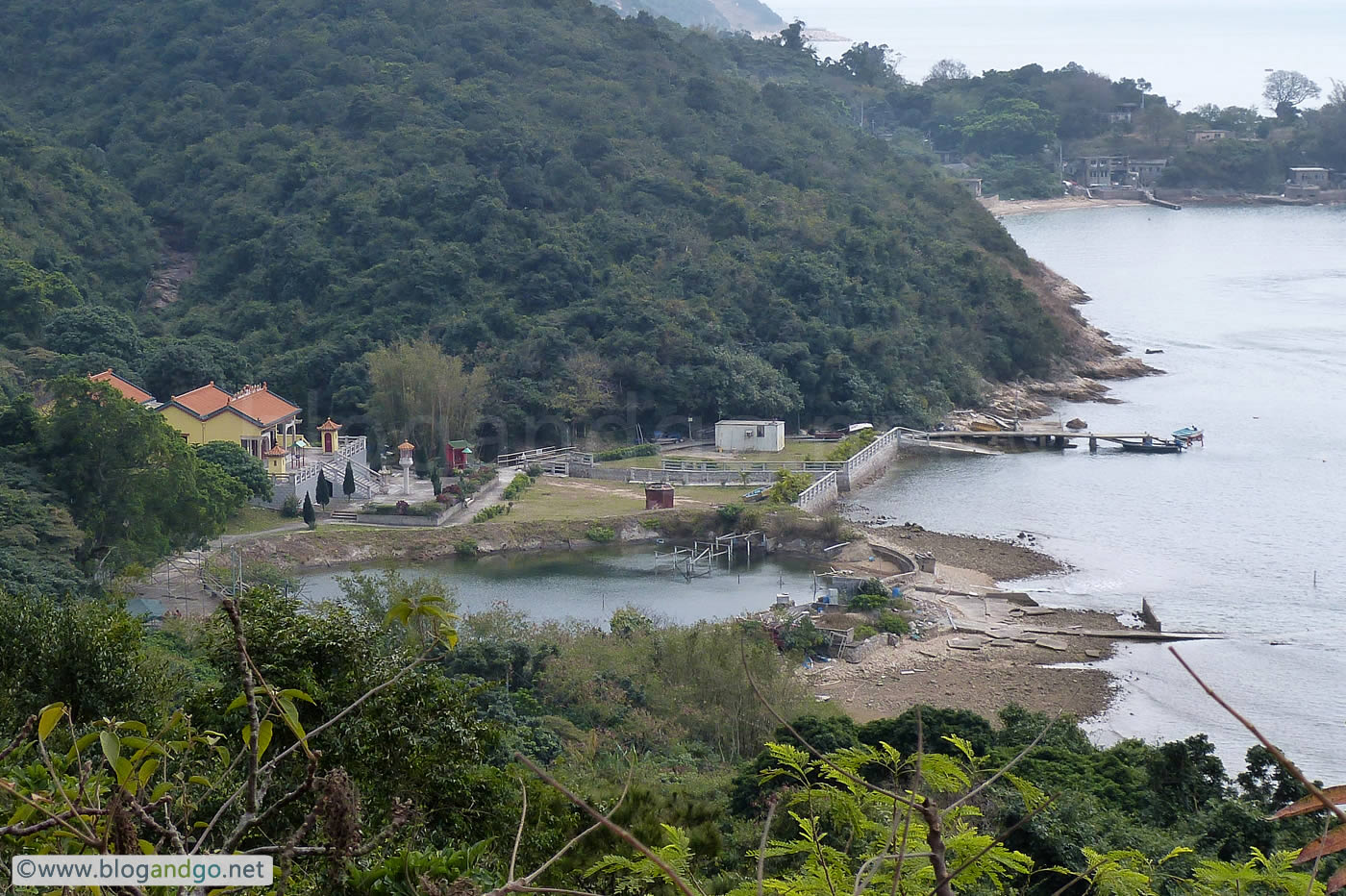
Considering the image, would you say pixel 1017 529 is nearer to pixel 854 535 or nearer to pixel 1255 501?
pixel 854 535

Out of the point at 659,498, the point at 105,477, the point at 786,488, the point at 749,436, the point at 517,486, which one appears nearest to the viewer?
the point at 105,477

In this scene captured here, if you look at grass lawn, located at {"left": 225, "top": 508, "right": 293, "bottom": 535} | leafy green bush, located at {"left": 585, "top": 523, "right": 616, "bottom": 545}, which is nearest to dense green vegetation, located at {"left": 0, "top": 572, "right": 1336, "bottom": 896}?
grass lawn, located at {"left": 225, "top": 508, "right": 293, "bottom": 535}

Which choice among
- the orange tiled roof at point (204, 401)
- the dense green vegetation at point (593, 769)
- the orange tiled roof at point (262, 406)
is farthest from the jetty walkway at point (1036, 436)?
the dense green vegetation at point (593, 769)

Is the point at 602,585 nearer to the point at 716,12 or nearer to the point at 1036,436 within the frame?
the point at 1036,436

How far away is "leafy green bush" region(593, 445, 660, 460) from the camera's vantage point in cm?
3102

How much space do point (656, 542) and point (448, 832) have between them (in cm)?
1829

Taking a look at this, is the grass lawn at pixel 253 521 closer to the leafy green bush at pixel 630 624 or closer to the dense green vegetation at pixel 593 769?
the leafy green bush at pixel 630 624

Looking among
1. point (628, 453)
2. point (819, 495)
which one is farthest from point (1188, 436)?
point (628, 453)

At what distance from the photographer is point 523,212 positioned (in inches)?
1575

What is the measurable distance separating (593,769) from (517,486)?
16253 mm

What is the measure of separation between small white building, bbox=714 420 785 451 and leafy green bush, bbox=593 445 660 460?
1.52 metres

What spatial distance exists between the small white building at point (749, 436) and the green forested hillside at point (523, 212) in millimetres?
1651

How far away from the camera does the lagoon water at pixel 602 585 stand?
72.0ft

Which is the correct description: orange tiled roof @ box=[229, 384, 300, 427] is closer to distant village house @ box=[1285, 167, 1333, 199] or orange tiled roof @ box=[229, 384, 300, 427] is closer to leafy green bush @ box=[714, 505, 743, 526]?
leafy green bush @ box=[714, 505, 743, 526]
